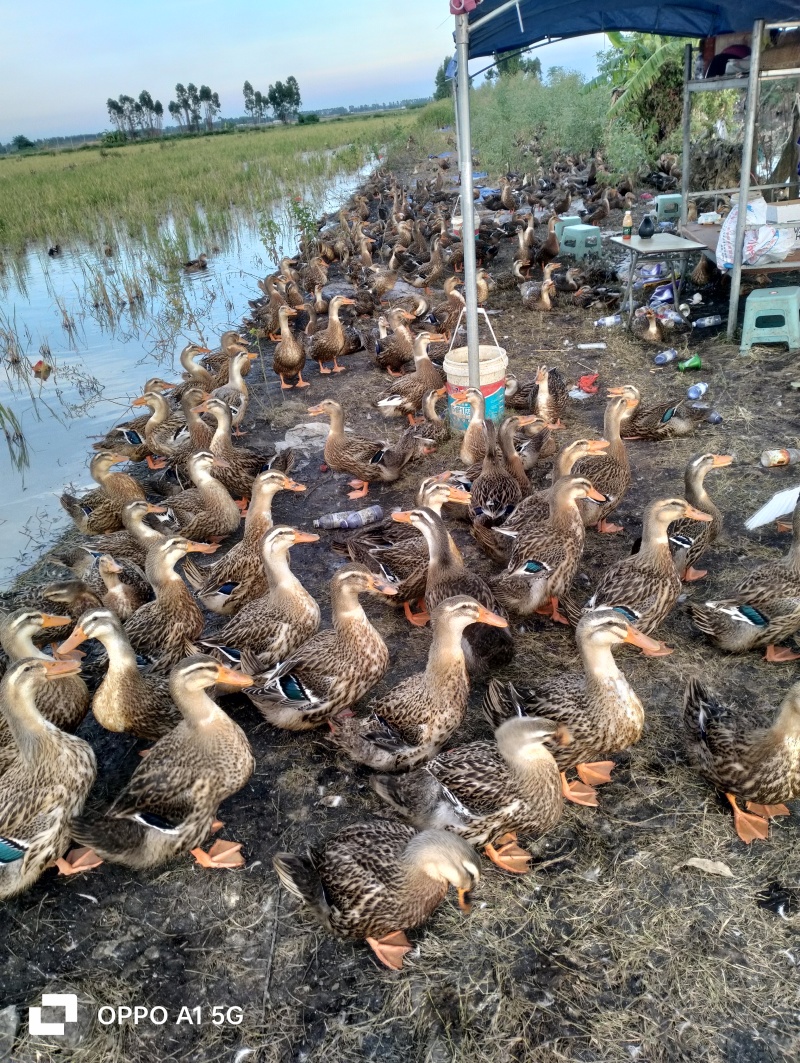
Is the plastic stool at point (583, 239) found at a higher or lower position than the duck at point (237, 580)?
higher

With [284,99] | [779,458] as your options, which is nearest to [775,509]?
[779,458]

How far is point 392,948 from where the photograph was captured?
9.26 ft

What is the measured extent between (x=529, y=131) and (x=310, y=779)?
30.4 meters

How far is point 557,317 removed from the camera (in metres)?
11.0

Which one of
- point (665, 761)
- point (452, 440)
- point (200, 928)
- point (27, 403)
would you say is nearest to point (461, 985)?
point (200, 928)

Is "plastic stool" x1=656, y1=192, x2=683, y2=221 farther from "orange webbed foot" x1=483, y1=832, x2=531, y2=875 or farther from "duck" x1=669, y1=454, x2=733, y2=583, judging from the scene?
"orange webbed foot" x1=483, y1=832, x2=531, y2=875

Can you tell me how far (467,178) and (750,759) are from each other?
5.40 meters

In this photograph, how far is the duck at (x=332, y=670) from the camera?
385 centimetres

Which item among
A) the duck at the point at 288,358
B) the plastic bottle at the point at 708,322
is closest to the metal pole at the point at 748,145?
the plastic bottle at the point at 708,322

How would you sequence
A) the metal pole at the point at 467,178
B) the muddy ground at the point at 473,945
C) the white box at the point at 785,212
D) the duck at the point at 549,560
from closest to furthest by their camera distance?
the muddy ground at the point at 473,945, the duck at the point at 549,560, the metal pole at the point at 467,178, the white box at the point at 785,212

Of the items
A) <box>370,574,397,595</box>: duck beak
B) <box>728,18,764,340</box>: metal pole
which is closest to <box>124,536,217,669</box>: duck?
<box>370,574,397,595</box>: duck beak

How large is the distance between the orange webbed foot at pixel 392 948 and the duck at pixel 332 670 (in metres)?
1.28

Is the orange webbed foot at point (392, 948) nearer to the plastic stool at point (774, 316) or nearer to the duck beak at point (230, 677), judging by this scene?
the duck beak at point (230, 677)

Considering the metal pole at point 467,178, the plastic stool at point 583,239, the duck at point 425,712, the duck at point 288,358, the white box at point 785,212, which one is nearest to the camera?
the duck at point 425,712
